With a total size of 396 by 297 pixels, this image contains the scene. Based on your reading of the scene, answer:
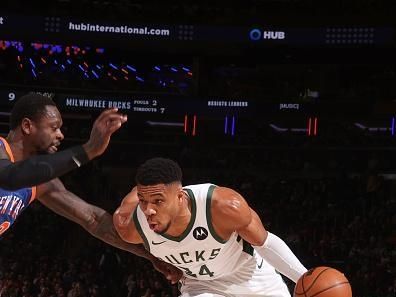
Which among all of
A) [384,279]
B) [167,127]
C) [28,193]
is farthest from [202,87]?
[28,193]

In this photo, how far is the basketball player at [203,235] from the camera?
383cm

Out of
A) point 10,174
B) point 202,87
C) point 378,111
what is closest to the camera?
point 10,174

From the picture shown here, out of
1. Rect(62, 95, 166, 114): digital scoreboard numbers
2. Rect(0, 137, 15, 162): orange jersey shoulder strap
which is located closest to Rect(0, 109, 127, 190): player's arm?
Rect(0, 137, 15, 162): orange jersey shoulder strap

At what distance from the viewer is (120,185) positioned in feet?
59.5

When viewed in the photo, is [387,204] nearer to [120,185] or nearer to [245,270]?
[120,185]

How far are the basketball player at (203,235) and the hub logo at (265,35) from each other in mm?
12955

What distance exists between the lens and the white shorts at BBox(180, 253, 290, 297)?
4.20 m

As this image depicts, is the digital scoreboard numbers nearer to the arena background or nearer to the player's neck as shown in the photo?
the arena background

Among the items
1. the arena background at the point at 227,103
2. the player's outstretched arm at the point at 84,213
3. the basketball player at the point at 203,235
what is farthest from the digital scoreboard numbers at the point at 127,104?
the basketball player at the point at 203,235

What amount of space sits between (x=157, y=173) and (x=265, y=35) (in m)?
13.5

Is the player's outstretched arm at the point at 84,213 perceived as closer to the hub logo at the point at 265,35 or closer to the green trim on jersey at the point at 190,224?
the green trim on jersey at the point at 190,224

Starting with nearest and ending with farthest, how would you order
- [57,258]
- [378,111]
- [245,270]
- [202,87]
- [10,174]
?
[10,174], [245,270], [57,258], [378,111], [202,87]

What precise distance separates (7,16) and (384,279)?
10.2m

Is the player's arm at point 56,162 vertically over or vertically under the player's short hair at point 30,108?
under
